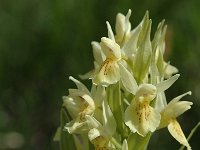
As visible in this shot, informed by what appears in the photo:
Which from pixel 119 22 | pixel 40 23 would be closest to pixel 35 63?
pixel 40 23

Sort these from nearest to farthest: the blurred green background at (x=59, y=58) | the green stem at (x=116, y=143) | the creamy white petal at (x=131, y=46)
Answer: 1. the green stem at (x=116, y=143)
2. the creamy white petal at (x=131, y=46)
3. the blurred green background at (x=59, y=58)

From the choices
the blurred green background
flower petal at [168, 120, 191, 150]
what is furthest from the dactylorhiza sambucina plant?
the blurred green background

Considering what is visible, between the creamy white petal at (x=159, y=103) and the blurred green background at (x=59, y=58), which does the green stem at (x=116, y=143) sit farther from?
the blurred green background at (x=59, y=58)

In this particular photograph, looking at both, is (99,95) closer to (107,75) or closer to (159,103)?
(107,75)

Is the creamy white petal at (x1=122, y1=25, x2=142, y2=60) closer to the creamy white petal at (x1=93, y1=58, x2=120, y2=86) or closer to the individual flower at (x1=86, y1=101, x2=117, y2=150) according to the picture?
the creamy white petal at (x1=93, y1=58, x2=120, y2=86)

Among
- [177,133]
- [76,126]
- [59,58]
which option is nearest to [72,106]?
[76,126]

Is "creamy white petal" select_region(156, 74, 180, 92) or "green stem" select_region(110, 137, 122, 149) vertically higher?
"creamy white petal" select_region(156, 74, 180, 92)

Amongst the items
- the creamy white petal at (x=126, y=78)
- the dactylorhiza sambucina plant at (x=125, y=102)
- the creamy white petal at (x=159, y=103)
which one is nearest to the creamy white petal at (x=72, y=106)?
the dactylorhiza sambucina plant at (x=125, y=102)
